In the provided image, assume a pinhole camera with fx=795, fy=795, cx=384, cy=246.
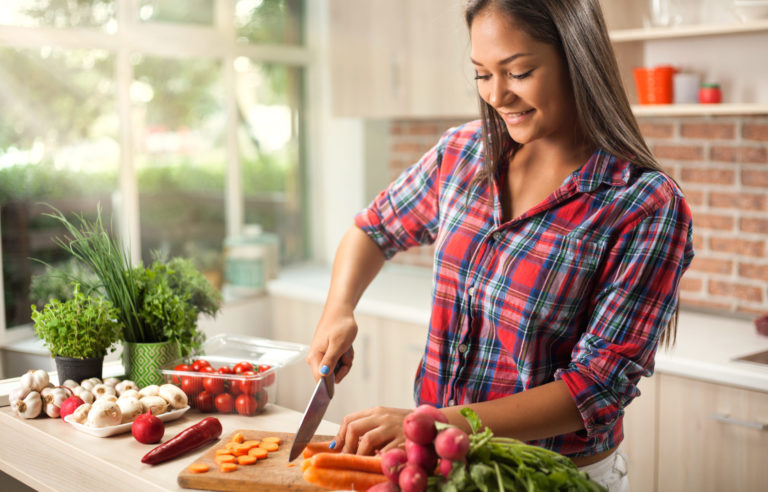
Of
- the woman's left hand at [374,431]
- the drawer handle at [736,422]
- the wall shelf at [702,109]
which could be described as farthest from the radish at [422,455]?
the wall shelf at [702,109]

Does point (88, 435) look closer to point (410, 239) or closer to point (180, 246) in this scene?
point (410, 239)

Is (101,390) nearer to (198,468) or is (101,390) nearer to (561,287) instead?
(198,468)

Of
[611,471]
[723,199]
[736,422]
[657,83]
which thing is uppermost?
[657,83]

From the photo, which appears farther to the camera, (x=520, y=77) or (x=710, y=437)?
(x=710, y=437)

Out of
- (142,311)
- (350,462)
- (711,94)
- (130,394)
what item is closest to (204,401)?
(130,394)

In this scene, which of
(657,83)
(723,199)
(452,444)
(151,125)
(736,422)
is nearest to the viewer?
(452,444)

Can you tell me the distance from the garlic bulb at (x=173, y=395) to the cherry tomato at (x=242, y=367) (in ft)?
0.40

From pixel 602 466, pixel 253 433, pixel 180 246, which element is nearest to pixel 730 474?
pixel 602 466

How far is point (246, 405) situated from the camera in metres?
1.70

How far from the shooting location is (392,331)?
306cm

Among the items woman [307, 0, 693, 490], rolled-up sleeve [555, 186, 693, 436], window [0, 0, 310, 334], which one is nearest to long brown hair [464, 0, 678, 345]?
woman [307, 0, 693, 490]

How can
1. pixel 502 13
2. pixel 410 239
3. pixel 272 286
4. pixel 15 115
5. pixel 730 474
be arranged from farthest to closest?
pixel 272 286, pixel 15 115, pixel 730 474, pixel 410 239, pixel 502 13

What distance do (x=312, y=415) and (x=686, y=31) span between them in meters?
1.75

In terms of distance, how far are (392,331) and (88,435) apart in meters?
1.60
